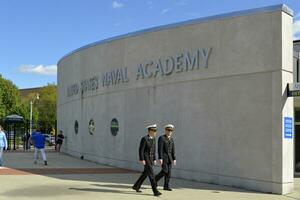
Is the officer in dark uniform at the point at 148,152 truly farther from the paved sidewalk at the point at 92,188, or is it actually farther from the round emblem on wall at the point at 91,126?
the round emblem on wall at the point at 91,126

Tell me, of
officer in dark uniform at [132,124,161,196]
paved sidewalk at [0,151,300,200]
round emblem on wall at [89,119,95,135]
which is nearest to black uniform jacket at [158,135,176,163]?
officer in dark uniform at [132,124,161,196]

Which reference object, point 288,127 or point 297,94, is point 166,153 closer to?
point 288,127

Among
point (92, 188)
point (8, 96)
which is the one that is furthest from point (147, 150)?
point (8, 96)

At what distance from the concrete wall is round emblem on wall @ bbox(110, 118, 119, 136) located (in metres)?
0.25

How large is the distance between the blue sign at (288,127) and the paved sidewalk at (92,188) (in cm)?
151

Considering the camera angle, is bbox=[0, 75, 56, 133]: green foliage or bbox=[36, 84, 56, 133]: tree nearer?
bbox=[0, 75, 56, 133]: green foliage

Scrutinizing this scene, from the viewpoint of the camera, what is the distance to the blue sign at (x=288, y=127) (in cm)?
1350

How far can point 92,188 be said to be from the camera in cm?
1380

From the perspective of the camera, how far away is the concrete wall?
13609mm

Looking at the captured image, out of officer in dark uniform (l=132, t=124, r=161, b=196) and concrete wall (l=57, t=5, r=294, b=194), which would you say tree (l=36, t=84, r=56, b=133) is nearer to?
concrete wall (l=57, t=5, r=294, b=194)

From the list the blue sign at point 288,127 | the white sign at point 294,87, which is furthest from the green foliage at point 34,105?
the white sign at point 294,87

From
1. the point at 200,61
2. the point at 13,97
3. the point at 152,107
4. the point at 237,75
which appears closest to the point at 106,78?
the point at 152,107

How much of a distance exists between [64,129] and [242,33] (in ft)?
53.8

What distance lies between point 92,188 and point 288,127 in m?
5.30
